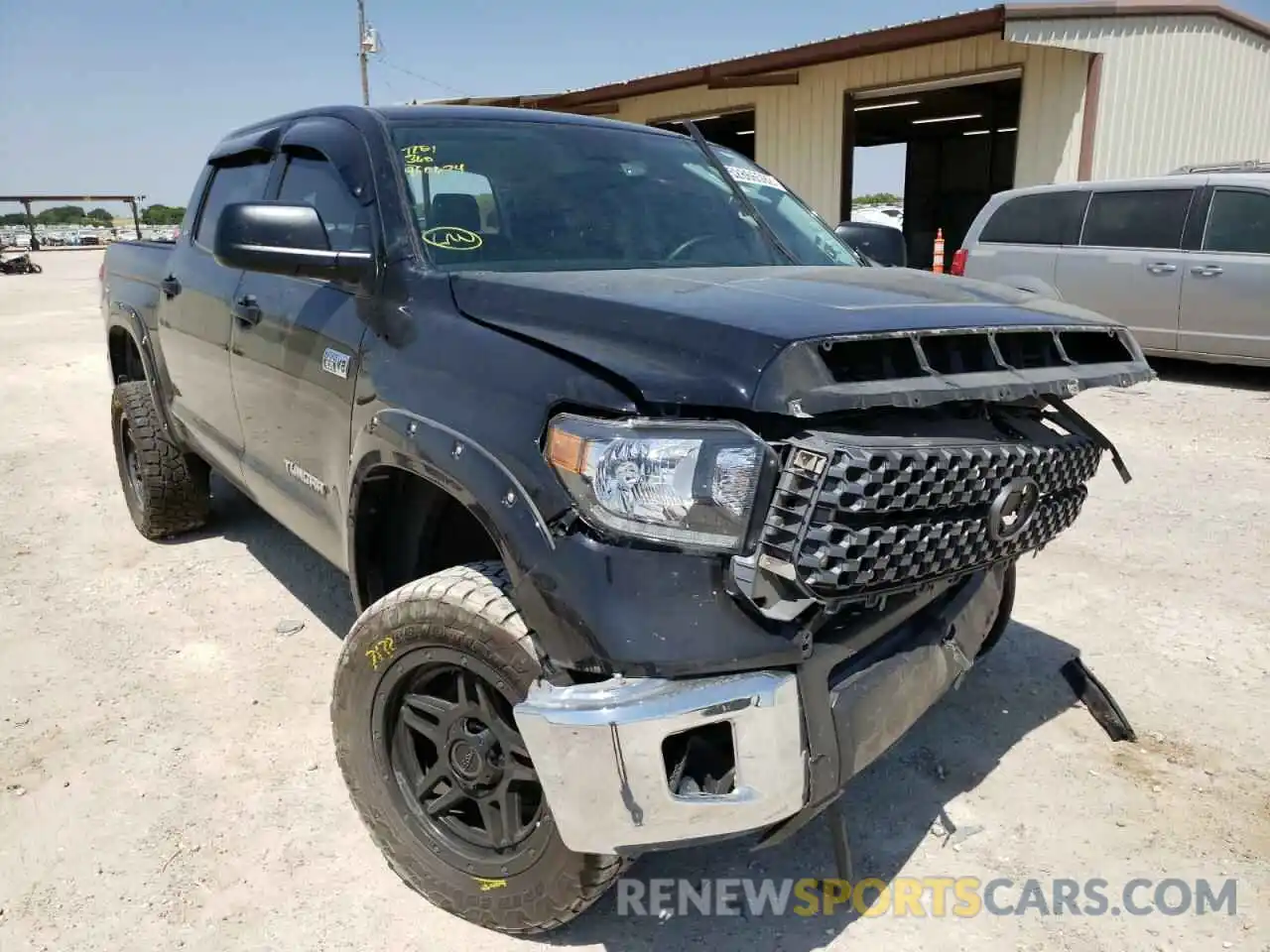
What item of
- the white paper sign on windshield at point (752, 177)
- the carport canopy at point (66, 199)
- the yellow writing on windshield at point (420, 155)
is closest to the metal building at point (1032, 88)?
the white paper sign on windshield at point (752, 177)

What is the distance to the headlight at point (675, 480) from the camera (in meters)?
1.79

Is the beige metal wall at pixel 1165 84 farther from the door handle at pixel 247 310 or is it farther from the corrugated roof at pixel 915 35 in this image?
the door handle at pixel 247 310

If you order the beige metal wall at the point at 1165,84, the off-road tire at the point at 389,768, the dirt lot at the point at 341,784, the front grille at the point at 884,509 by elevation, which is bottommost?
the dirt lot at the point at 341,784

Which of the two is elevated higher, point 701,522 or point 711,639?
point 701,522

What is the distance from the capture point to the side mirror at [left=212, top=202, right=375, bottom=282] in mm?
2455

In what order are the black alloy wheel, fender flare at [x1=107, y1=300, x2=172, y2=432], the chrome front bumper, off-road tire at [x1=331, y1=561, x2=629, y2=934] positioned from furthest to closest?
fender flare at [x1=107, y1=300, x2=172, y2=432]
the black alloy wheel
off-road tire at [x1=331, y1=561, x2=629, y2=934]
the chrome front bumper

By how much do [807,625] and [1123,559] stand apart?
336 cm

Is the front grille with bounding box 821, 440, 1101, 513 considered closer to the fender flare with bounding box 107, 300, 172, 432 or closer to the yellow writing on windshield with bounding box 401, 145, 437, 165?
the yellow writing on windshield with bounding box 401, 145, 437, 165

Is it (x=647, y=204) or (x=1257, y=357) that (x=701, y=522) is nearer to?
(x=647, y=204)

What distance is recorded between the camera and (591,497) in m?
1.84

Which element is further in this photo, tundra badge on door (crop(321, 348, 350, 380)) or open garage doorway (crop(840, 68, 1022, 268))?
open garage doorway (crop(840, 68, 1022, 268))

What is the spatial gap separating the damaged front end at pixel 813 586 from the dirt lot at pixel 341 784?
26.1 inches

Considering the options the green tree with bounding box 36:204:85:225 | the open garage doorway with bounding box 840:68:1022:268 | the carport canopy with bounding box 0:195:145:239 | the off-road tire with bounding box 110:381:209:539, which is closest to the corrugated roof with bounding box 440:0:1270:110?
the open garage doorway with bounding box 840:68:1022:268

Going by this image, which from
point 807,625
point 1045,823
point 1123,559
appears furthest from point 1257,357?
point 807,625
